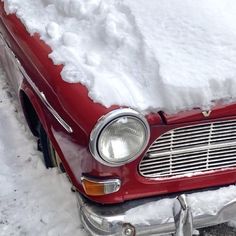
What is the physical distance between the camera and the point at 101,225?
2.39m

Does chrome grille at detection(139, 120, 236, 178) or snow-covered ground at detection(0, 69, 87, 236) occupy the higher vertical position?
chrome grille at detection(139, 120, 236, 178)

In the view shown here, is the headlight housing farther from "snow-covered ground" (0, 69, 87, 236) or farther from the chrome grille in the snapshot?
"snow-covered ground" (0, 69, 87, 236)

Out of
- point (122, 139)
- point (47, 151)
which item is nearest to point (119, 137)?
point (122, 139)

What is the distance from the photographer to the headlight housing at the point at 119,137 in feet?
7.20

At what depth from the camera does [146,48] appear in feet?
8.37

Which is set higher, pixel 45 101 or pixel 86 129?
pixel 86 129

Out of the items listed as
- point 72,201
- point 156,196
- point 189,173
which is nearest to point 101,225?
point 156,196

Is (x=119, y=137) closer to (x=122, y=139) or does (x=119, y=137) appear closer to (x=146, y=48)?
(x=122, y=139)

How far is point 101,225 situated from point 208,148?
63 cm

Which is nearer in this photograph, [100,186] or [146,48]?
[100,186]

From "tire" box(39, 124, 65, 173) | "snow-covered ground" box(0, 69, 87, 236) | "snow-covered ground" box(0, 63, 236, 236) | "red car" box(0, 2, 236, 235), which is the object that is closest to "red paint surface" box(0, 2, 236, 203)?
"red car" box(0, 2, 236, 235)

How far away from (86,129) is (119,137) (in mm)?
152

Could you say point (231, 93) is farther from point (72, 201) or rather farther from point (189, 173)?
point (72, 201)

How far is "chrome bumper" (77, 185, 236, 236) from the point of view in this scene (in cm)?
234
